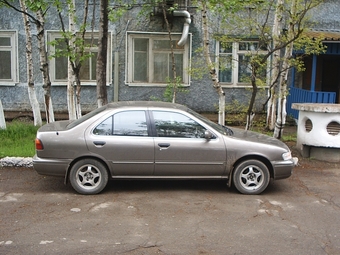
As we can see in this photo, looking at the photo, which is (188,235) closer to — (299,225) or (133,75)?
(299,225)

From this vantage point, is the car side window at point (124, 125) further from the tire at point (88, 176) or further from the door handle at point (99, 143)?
the tire at point (88, 176)

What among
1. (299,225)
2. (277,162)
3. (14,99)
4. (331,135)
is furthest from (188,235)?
(14,99)

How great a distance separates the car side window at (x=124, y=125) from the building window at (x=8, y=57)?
9.29 metres

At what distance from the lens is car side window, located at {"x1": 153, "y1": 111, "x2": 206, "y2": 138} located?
22.5ft

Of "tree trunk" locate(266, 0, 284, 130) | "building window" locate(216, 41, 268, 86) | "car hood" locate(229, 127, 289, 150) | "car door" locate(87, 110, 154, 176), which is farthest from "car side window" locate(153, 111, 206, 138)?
"building window" locate(216, 41, 268, 86)

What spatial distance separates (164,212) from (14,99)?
34.9 feet

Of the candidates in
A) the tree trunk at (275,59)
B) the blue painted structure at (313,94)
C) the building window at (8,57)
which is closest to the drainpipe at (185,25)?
the tree trunk at (275,59)

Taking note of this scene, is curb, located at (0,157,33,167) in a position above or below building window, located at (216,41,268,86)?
below

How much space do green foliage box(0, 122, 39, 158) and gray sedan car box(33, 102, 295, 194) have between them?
7.80 ft

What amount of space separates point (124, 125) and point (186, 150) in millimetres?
1076

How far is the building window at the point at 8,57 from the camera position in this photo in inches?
580

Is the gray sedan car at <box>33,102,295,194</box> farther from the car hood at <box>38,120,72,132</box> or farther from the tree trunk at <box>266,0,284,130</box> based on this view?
the tree trunk at <box>266,0,284,130</box>

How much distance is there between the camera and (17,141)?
10.2 m

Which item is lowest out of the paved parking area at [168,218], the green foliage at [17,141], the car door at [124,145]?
the paved parking area at [168,218]
